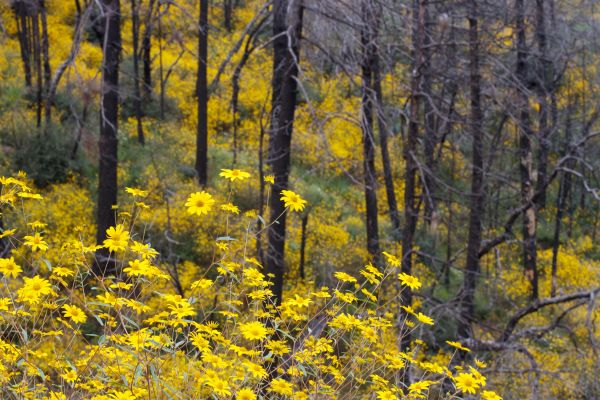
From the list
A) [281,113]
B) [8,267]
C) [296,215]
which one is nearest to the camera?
[8,267]

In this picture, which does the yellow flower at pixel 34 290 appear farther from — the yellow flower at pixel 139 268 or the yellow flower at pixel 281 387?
the yellow flower at pixel 281 387

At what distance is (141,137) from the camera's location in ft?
57.9

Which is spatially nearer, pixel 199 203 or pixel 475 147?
pixel 199 203

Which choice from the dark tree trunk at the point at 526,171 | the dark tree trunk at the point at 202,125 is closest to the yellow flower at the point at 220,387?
the dark tree trunk at the point at 526,171

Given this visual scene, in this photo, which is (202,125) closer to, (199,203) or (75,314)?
(75,314)

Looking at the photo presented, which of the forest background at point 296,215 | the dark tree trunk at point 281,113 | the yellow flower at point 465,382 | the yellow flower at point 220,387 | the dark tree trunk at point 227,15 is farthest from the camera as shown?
the dark tree trunk at point 227,15

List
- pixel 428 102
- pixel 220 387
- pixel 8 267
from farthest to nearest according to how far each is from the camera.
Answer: pixel 428 102 → pixel 8 267 → pixel 220 387

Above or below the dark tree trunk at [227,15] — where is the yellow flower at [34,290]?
below

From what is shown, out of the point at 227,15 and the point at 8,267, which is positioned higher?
the point at 227,15

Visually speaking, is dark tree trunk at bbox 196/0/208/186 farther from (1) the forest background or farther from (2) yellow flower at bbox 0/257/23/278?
(2) yellow flower at bbox 0/257/23/278

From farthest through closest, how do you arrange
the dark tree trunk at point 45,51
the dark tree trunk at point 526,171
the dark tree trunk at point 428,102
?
1. the dark tree trunk at point 45,51
2. the dark tree trunk at point 526,171
3. the dark tree trunk at point 428,102

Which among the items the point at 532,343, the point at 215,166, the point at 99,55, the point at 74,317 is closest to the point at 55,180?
the point at 215,166

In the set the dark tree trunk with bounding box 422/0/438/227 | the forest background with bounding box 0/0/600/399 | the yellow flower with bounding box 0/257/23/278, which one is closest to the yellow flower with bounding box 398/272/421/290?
the forest background with bounding box 0/0/600/399

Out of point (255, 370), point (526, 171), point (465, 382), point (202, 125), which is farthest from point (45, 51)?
point (465, 382)
